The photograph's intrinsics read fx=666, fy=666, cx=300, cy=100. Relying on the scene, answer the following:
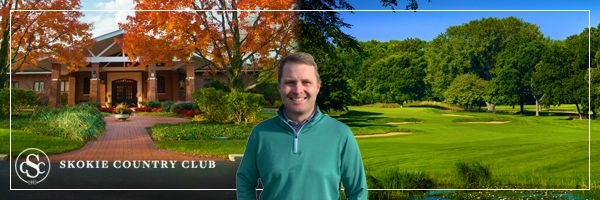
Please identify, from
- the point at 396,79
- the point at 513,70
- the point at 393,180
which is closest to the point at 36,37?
the point at 396,79

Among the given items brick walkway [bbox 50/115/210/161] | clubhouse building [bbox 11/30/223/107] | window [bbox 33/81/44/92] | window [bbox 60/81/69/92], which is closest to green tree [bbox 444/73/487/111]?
clubhouse building [bbox 11/30/223/107]

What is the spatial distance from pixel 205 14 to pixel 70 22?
144 centimetres

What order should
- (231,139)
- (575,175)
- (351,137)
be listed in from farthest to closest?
1. (575,175)
2. (231,139)
3. (351,137)

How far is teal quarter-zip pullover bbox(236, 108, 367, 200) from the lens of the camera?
2602 mm

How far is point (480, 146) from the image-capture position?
7.10 metres

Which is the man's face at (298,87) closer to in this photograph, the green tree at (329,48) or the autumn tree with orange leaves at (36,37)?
the green tree at (329,48)

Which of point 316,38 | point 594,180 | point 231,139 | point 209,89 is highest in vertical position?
point 316,38

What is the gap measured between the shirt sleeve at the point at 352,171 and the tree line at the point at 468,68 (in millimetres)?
4385

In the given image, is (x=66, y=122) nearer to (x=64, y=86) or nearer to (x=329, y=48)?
(x=64, y=86)

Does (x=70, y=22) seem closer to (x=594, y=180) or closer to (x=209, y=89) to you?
(x=209, y=89)

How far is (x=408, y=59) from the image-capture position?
7.24 metres

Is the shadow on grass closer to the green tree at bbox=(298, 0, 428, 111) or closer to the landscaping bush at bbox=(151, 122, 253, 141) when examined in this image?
the green tree at bbox=(298, 0, 428, 111)

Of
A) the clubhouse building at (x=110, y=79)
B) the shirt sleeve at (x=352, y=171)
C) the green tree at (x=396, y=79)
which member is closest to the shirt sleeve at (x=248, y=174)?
the shirt sleeve at (x=352, y=171)

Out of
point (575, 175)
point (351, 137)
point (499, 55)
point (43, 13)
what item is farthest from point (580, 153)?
point (43, 13)
